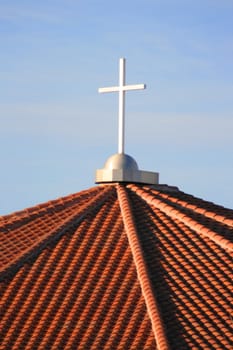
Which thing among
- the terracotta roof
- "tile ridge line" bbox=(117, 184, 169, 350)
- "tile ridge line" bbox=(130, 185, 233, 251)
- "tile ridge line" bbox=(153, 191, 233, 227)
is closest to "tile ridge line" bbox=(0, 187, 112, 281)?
the terracotta roof

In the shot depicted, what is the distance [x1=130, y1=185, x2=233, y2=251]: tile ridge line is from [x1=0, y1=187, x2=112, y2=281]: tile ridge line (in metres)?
0.91

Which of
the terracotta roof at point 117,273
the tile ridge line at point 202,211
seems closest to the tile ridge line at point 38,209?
the terracotta roof at point 117,273

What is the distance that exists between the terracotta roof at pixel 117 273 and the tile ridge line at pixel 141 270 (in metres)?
0.02

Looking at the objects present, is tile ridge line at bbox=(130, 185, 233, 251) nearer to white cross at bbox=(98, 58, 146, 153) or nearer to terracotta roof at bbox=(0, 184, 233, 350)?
terracotta roof at bbox=(0, 184, 233, 350)

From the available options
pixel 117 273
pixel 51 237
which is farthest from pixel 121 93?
pixel 117 273

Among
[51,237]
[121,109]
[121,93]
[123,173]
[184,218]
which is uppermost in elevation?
[121,93]

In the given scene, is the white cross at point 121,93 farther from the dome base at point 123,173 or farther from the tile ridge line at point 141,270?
the tile ridge line at point 141,270

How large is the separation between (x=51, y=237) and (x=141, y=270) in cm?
272

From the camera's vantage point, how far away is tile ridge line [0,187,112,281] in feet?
86.3

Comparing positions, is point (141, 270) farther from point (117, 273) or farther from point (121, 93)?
point (121, 93)

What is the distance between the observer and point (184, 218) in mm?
27266

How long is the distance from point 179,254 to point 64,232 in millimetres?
2810

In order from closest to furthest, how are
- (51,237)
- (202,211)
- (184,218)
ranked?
1. (51,237)
2. (184,218)
3. (202,211)

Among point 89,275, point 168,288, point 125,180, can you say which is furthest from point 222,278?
point 125,180
